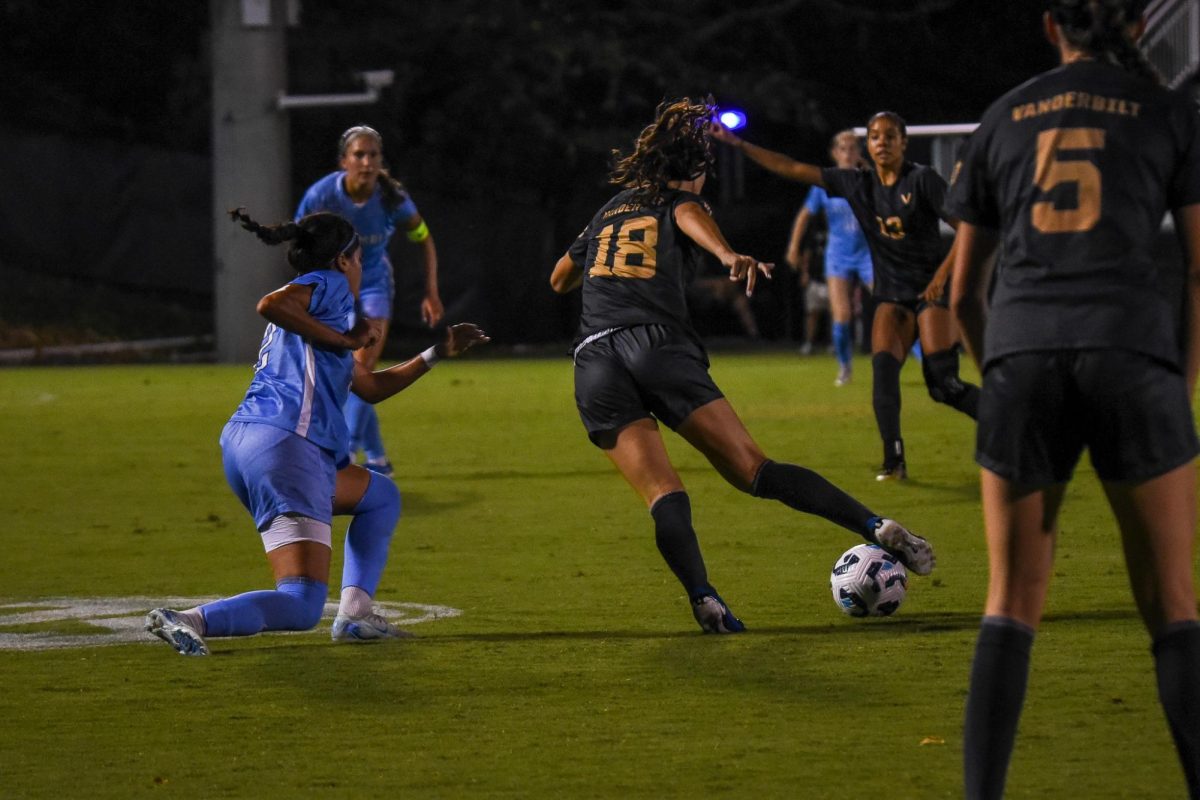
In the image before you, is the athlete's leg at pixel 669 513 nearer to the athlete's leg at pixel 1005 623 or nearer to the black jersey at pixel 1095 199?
the athlete's leg at pixel 1005 623

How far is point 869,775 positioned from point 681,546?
2.14 meters

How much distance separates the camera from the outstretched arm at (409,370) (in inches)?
295

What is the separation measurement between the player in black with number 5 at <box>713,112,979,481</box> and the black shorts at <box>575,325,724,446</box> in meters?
3.63

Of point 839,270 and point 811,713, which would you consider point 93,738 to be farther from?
point 839,270

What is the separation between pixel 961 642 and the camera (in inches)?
283

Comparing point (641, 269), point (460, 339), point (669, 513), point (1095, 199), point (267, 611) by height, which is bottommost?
point (267, 611)

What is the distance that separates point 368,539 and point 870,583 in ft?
6.02

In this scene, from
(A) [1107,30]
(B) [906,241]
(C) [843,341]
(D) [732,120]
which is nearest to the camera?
(A) [1107,30]

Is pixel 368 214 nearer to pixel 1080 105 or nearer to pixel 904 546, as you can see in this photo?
pixel 904 546

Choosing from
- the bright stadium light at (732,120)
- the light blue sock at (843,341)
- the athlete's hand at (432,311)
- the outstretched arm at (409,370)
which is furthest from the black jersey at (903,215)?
the light blue sock at (843,341)

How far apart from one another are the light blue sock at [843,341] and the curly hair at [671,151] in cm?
1295

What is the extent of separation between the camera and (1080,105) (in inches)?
173

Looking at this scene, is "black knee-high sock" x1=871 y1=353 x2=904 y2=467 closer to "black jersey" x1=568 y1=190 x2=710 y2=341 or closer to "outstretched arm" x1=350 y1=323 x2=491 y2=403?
"black jersey" x1=568 y1=190 x2=710 y2=341

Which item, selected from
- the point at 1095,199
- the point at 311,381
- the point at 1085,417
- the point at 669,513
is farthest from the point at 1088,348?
the point at 311,381
